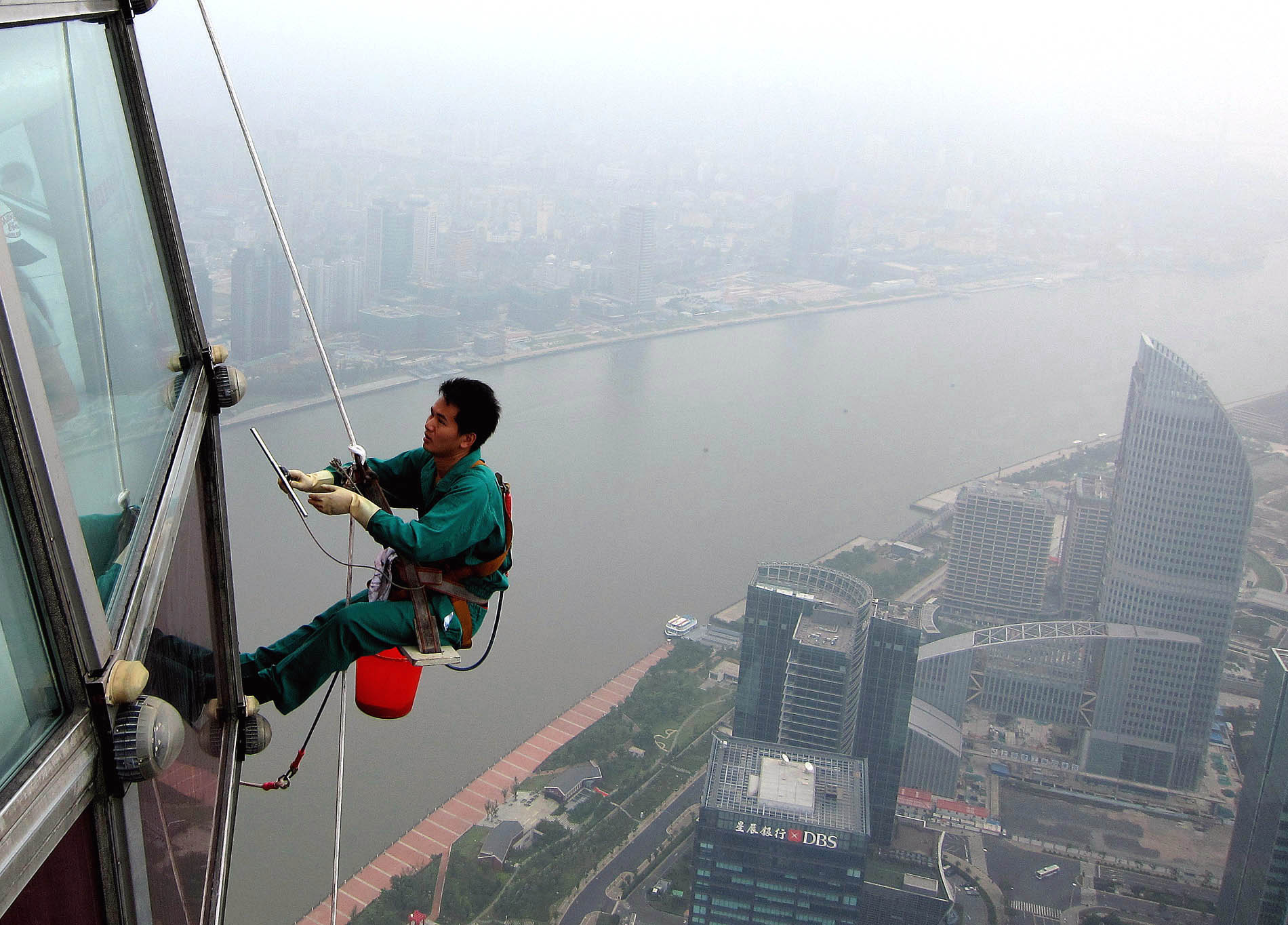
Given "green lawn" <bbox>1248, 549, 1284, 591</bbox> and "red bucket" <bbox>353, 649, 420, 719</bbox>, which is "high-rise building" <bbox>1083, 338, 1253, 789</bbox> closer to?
"green lawn" <bbox>1248, 549, 1284, 591</bbox>

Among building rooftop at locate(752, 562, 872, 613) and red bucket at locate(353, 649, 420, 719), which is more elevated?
red bucket at locate(353, 649, 420, 719)

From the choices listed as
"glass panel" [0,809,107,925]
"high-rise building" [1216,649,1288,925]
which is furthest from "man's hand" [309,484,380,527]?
"high-rise building" [1216,649,1288,925]

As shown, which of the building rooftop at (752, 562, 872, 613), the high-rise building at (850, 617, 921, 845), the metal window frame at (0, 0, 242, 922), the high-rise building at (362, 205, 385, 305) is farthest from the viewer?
the high-rise building at (362, 205, 385, 305)

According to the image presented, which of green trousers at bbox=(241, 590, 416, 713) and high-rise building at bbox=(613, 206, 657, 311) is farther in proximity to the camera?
high-rise building at bbox=(613, 206, 657, 311)

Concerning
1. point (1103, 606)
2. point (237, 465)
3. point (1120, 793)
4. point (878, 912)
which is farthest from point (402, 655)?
point (1103, 606)

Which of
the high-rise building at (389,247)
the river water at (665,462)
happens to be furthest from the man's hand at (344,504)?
the high-rise building at (389,247)

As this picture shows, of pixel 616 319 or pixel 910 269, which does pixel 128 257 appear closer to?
pixel 616 319

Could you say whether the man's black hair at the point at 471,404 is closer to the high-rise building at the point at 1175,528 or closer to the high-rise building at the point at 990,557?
the high-rise building at the point at 1175,528
